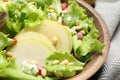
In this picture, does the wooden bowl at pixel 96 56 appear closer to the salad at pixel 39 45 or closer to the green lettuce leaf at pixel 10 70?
A: the salad at pixel 39 45

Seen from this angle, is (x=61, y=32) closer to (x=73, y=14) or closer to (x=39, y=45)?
(x=39, y=45)

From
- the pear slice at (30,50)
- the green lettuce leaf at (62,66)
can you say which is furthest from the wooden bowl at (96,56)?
the pear slice at (30,50)

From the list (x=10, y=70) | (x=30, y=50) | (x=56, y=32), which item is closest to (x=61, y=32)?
(x=56, y=32)

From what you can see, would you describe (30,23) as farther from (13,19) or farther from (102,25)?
(102,25)

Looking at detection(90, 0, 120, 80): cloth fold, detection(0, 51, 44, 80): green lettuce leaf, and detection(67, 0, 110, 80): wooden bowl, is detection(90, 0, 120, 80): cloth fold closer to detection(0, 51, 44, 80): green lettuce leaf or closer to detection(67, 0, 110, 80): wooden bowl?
A: detection(67, 0, 110, 80): wooden bowl

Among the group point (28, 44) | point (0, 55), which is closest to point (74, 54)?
point (28, 44)

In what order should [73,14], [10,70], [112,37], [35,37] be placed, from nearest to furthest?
[10,70] < [35,37] < [73,14] < [112,37]

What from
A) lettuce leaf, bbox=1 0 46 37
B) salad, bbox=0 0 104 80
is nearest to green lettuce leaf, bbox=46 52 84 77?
salad, bbox=0 0 104 80
